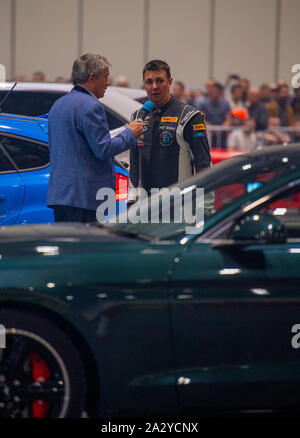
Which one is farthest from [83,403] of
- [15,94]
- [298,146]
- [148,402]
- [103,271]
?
[15,94]

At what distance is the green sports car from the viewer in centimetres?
443

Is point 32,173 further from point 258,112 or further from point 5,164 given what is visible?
point 258,112

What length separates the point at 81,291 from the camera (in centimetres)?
443

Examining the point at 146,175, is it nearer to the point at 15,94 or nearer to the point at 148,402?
the point at 15,94

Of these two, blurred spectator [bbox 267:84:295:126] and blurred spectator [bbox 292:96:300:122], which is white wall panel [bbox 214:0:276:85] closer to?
blurred spectator [bbox 292:96:300:122]

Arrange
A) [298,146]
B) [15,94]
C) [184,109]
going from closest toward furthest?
[298,146] < [184,109] < [15,94]

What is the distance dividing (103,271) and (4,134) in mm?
3060

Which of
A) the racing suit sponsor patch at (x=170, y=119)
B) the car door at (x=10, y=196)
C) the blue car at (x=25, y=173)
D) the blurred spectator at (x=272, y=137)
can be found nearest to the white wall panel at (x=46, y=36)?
the blurred spectator at (x=272, y=137)

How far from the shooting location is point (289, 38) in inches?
989

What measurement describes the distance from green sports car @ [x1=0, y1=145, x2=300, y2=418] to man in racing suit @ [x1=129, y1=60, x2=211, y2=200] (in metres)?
2.42

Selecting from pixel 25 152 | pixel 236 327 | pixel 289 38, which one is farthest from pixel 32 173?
pixel 289 38

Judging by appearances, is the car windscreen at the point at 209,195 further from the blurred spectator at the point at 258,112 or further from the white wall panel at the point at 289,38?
the white wall panel at the point at 289,38

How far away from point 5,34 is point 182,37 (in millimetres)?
4627
